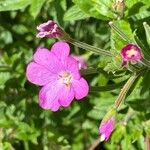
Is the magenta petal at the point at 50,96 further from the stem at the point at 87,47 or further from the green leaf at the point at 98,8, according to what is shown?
the green leaf at the point at 98,8

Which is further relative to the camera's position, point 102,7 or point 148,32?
A: point 102,7

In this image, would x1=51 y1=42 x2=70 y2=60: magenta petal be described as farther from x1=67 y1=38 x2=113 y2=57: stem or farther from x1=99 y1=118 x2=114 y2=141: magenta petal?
x1=99 y1=118 x2=114 y2=141: magenta petal

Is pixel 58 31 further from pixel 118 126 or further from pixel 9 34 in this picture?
pixel 9 34

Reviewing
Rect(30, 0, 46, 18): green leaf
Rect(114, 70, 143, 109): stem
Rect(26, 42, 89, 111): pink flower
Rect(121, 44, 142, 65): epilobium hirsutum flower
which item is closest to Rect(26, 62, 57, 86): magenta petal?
Rect(26, 42, 89, 111): pink flower

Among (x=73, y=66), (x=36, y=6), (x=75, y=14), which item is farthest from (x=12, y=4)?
(x=73, y=66)

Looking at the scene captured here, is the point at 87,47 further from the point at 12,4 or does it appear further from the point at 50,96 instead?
the point at 12,4

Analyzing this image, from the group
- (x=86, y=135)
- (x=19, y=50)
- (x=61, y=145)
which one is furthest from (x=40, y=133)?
(x=19, y=50)
